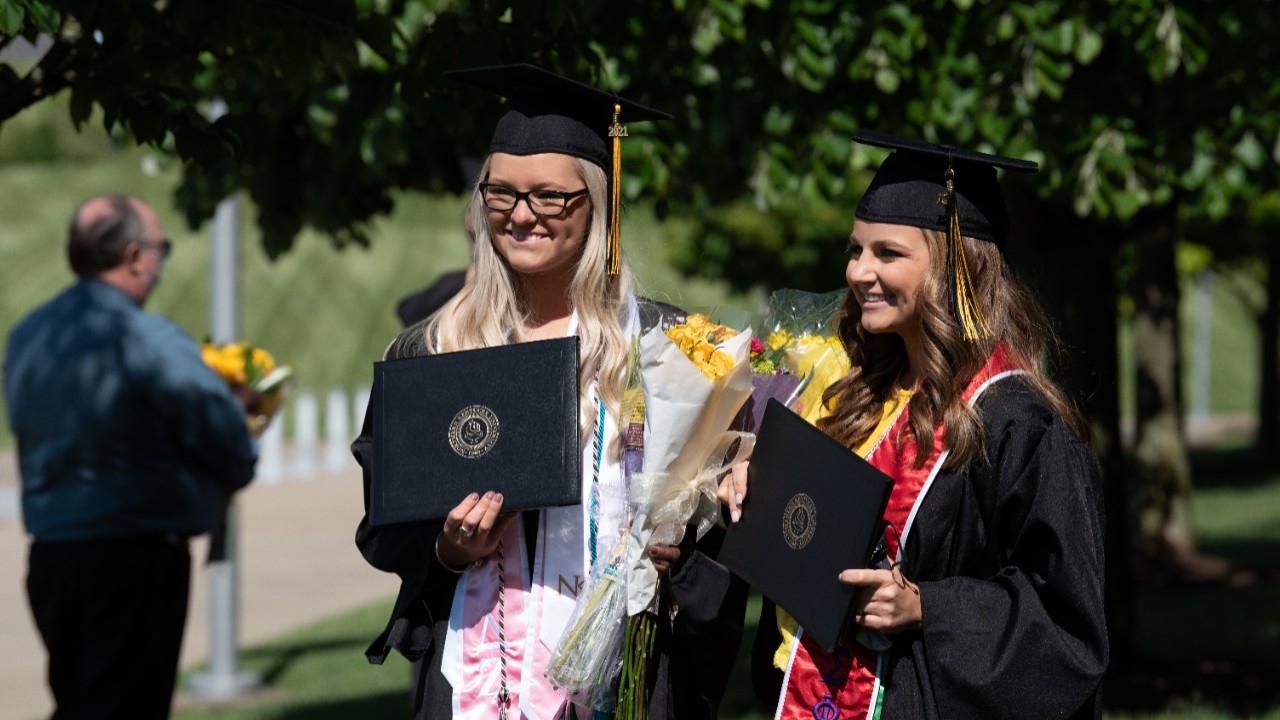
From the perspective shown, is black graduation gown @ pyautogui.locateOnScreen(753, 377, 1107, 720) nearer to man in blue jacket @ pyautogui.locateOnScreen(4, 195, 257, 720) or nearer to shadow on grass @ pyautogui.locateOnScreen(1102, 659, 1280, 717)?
man in blue jacket @ pyautogui.locateOnScreen(4, 195, 257, 720)

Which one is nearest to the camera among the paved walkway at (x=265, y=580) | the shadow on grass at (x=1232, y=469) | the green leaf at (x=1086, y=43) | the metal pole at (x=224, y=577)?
the green leaf at (x=1086, y=43)

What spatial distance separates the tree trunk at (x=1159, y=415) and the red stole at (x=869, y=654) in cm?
1121

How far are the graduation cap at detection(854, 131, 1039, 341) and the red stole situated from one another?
0.19 meters

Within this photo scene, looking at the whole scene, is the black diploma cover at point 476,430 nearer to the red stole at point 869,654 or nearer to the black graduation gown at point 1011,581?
the red stole at point 869,654

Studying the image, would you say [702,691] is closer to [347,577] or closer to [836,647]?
[836,647]

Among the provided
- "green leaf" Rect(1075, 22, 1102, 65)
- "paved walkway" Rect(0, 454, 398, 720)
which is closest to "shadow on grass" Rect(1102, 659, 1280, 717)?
"green leaf" Rect(1075, 22, 1102, 65)

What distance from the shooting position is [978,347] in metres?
2.88

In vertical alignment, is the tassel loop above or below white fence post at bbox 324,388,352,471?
above

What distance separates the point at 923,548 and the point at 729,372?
475mm

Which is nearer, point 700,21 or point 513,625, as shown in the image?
point 513,625

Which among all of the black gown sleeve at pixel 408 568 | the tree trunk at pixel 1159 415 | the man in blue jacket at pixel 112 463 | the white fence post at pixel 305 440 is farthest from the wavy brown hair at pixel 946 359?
the white fence post at pixel 305 440

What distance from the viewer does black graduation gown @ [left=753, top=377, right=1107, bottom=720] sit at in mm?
2736

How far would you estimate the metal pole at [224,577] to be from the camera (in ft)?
27.0

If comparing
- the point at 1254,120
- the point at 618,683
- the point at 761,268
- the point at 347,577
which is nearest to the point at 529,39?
the point at 618,683
